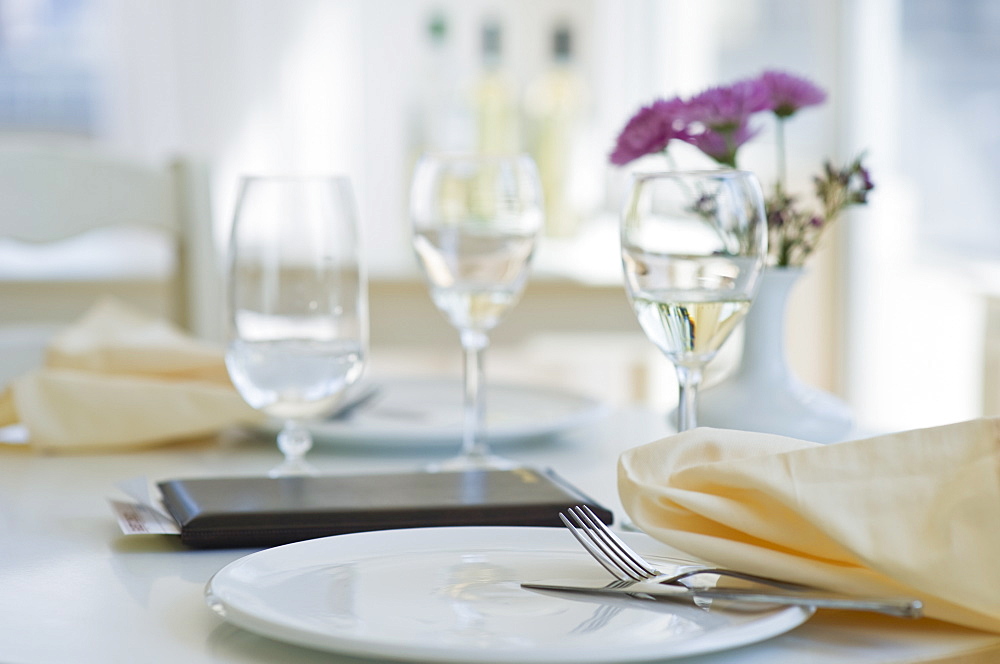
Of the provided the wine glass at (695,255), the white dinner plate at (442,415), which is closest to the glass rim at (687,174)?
the wine glass at (695,255)

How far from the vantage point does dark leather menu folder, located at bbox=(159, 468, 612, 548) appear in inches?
22.5

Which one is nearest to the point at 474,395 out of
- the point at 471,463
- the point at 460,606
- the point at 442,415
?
the point at 471,463

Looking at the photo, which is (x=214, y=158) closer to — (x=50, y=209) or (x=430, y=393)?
(x=50, y=209)

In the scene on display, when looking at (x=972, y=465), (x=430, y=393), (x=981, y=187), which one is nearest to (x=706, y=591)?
(x=972, y=465)

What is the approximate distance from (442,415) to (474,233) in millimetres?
216

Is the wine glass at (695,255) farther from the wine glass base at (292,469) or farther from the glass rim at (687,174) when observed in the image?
the wine glass base at (292,469)

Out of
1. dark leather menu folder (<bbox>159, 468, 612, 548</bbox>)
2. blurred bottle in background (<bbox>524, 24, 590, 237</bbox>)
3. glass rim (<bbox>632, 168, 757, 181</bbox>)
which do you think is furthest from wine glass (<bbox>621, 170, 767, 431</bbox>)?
blurred bottle in background (<bbox>524, 24, 590, 237</bbox>)

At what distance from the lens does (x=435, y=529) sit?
0.54 meters

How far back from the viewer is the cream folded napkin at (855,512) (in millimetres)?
442

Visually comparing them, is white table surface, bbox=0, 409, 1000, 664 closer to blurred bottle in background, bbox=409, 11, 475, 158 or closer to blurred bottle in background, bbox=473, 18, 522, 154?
blurred bottle in background, bbox=409, 11, 475, 158

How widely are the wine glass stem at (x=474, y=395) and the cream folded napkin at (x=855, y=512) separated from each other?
0.94 feet

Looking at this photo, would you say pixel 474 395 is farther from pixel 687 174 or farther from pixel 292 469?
pixel 687 174

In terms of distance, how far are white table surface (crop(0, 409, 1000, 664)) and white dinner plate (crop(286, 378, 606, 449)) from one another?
3 cm

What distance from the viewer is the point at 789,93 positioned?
764mm
